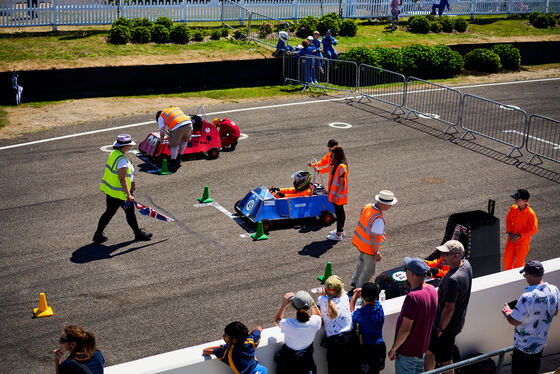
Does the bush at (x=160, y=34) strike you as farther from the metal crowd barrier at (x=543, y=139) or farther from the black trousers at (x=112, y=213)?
the black trousers at (x=112, y=213)

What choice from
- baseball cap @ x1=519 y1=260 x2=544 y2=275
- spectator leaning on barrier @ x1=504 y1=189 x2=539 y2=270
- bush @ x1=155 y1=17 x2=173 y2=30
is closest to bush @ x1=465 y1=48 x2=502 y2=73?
bush @ x1=155 y1=17 x2=173 y2=30

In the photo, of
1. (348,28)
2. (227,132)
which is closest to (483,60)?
(348,28)

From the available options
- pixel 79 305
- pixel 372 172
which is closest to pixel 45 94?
pixel 372 172

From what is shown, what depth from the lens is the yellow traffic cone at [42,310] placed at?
374 inches

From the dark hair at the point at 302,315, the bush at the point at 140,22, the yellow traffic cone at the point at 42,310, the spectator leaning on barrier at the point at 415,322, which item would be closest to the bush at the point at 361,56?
the bush at the point at 140,22

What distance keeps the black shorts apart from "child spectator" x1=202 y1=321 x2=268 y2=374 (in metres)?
2.28

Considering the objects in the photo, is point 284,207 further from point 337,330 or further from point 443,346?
point 337,330

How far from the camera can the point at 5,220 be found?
42.0 feet

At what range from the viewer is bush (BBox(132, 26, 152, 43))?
24.5 m

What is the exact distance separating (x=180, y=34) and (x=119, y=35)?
239 cm

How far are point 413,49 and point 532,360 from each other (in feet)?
65.9

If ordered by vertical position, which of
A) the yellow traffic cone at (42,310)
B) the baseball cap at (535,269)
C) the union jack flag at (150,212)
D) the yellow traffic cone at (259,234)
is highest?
the baseball cap at (535,269)

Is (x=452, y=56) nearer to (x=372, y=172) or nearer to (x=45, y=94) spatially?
(x=372, y=172)

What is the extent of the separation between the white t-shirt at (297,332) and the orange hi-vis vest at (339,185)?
535 cm
